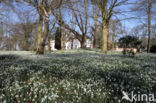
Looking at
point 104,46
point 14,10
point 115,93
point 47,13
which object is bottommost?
point 115,93

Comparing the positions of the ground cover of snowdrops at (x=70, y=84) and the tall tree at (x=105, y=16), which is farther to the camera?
the tall tree at (x=105, y=16)

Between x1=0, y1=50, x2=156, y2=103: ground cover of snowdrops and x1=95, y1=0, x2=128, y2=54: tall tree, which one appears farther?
x1=95, y1=0, x2=128, y2=54: tall tree

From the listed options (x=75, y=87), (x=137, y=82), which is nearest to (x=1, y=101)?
(x=75, y=87)

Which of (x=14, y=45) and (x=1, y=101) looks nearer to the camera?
(x=1, y=101)

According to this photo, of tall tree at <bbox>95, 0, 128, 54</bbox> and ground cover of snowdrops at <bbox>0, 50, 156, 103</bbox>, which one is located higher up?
tall tree at <bbox>95, 0, 128, 54</bbox>

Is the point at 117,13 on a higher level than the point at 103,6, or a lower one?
lower

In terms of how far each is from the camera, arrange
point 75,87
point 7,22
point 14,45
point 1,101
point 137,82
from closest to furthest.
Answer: point 1,101
point 75,87
point 137,82
point 7,22
point 14,45

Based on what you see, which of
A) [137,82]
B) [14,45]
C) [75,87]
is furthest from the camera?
[14,45]

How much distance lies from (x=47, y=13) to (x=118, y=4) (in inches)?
408

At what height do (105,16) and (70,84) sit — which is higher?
(105,16)

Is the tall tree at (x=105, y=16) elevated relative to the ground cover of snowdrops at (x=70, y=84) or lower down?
elevated

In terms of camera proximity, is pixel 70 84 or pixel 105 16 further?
pixel 105 16

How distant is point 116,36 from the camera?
55.9 m

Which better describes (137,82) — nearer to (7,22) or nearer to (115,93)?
(115,93)
